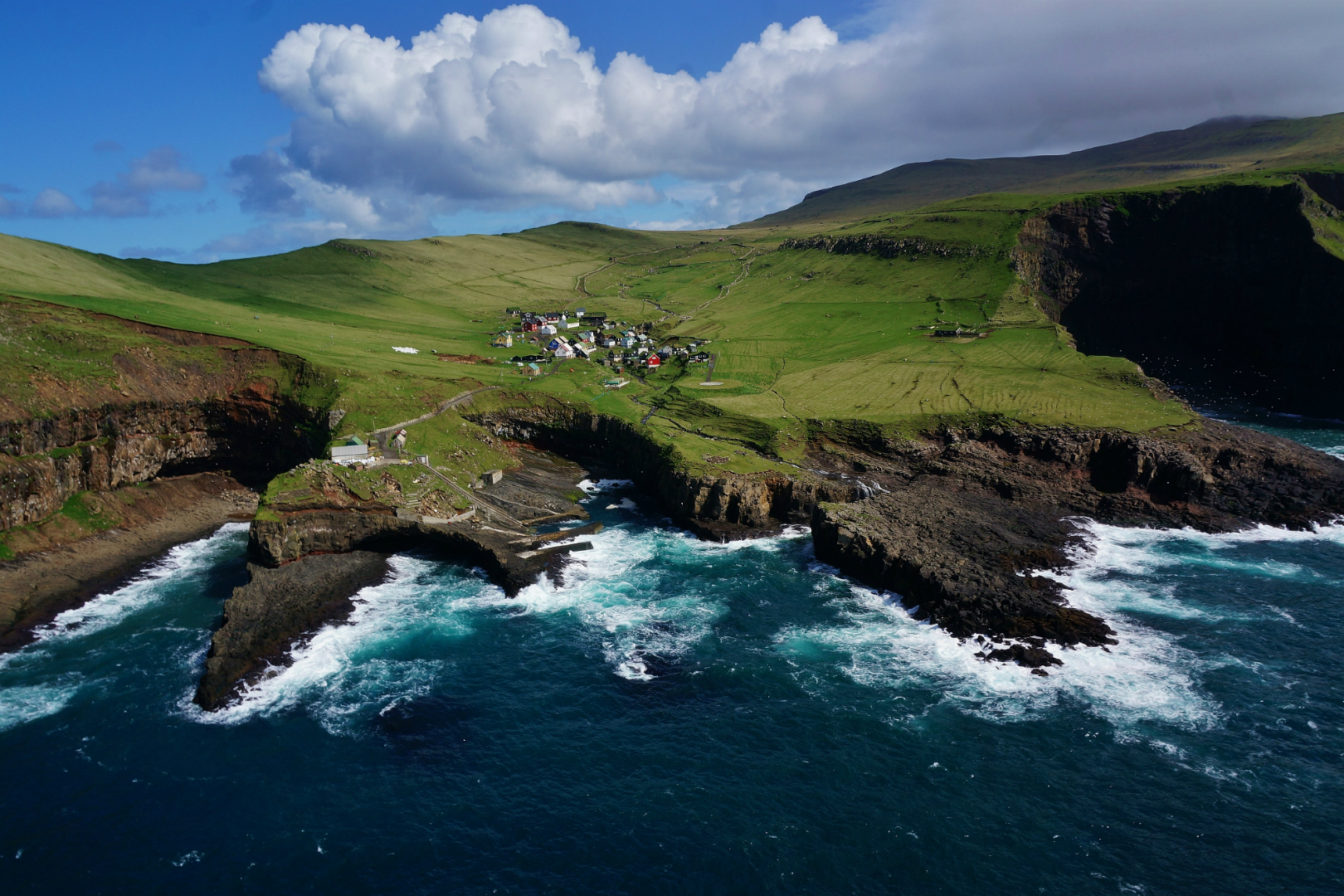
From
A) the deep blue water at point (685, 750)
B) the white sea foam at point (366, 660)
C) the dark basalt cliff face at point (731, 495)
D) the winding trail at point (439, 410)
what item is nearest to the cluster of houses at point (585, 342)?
the winding trail at point (439, 410)

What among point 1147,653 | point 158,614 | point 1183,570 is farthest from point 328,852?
point 1183,570

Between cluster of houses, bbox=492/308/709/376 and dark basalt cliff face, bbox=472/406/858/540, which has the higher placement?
cluster of houses, bbox=492/308/709/376

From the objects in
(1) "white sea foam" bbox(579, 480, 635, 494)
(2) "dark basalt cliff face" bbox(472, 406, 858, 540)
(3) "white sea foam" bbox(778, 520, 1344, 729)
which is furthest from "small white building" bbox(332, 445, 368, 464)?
(3) "white sea foam" bbox(778, 520, 1344, 729)

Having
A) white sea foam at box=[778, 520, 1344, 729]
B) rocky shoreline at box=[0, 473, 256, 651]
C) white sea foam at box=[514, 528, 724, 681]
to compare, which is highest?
rocky shoreline at box=[0, 473, 256, 651]

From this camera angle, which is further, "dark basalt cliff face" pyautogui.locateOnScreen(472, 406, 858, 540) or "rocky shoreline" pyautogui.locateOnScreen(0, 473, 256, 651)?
"dark basalt cliff face" pyautogui.locateOnScreen(472, 406, 858, 540)

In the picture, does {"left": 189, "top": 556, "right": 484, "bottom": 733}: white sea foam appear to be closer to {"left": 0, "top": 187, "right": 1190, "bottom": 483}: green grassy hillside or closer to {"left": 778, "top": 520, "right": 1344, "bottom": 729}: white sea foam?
{"left": 0, "top": 187, "right": 1190, "bottom": 483}: green grassy hillside

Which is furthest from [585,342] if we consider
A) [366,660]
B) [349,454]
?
[366,660]

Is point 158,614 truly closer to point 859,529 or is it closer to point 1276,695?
point 859,529
